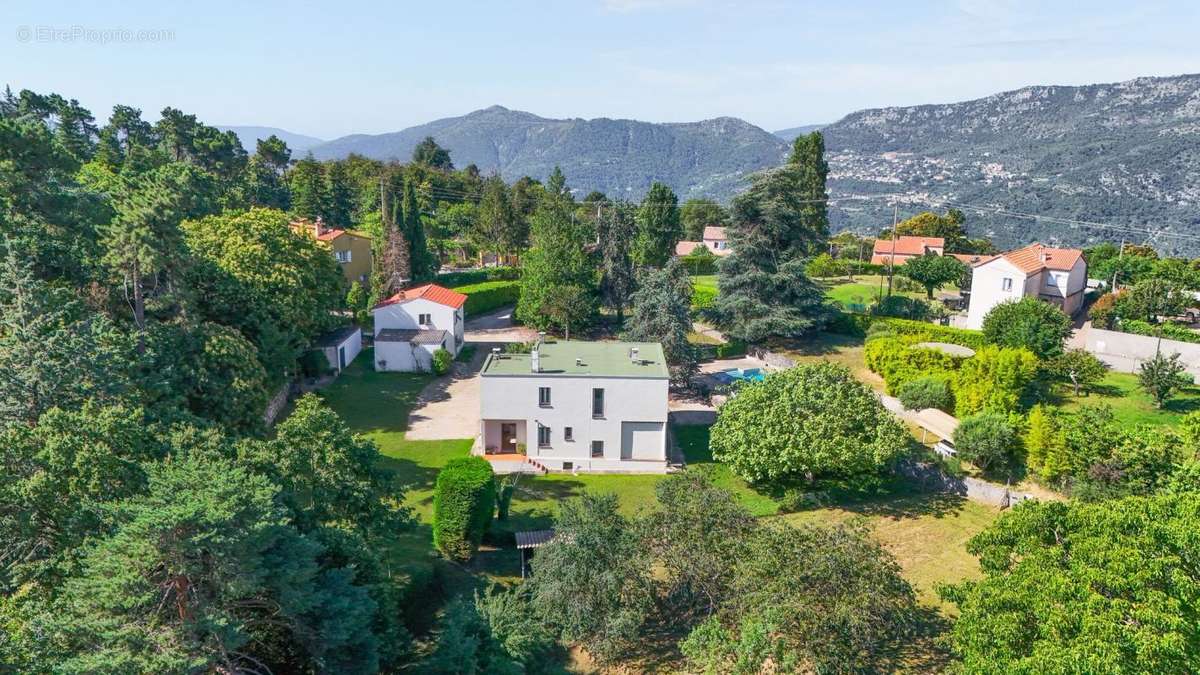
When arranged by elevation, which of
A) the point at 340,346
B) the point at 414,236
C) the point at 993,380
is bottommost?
the point at 340,346

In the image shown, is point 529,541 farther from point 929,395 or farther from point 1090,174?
point 1090,174

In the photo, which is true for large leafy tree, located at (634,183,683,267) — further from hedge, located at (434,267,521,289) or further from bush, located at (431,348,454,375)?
bush, located at (431,348,454,375)

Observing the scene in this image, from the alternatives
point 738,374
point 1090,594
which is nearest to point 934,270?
point 738,374

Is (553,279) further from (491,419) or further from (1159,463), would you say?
(1159,463)

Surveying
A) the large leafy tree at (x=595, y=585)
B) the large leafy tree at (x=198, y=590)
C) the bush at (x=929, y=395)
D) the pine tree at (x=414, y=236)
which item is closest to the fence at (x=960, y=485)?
the bush at (x=929, y=395)

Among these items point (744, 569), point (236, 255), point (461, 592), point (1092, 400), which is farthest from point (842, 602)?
point (236, 255)

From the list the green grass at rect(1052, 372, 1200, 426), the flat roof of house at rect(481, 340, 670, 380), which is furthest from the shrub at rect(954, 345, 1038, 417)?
the flat roof of house at rect(481, 340, 670, 380)
